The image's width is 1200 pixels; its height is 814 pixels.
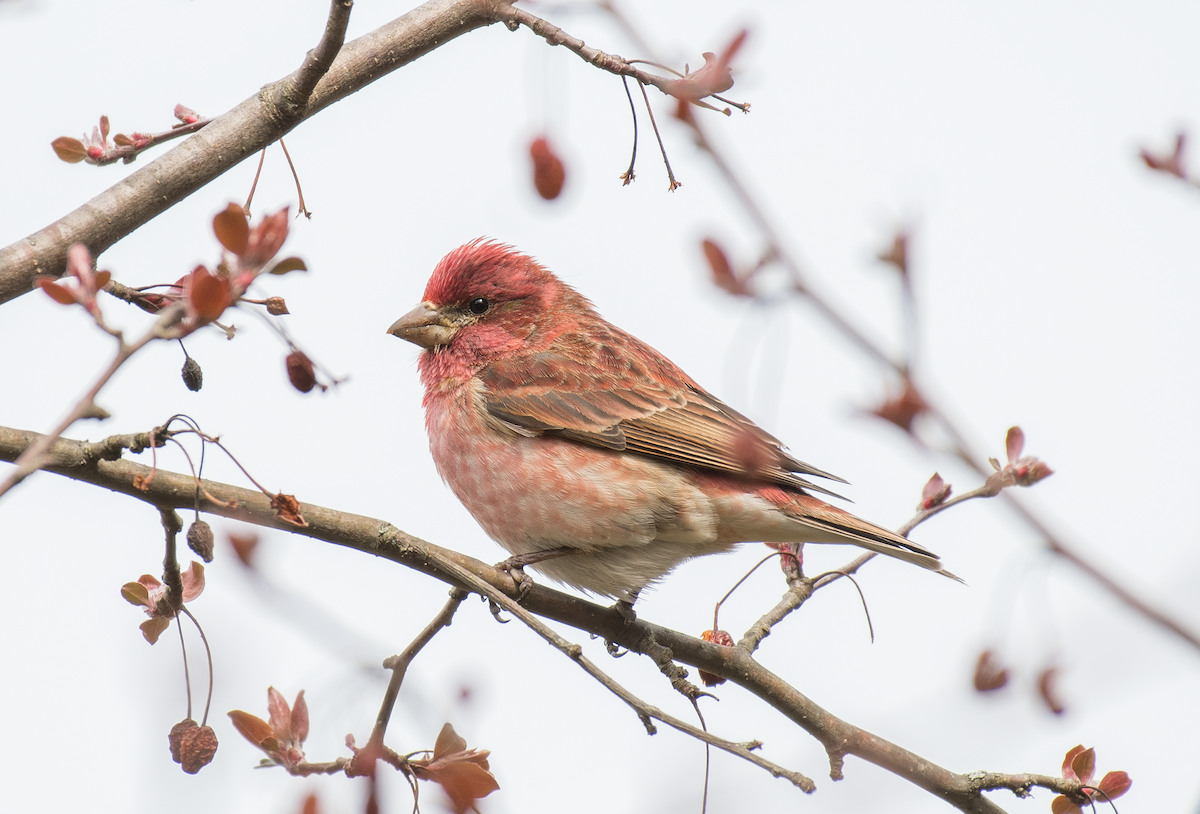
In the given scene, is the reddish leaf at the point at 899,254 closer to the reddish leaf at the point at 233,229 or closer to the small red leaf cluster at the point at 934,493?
the reddish leaf at the point at 233,229

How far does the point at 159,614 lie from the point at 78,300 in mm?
1500

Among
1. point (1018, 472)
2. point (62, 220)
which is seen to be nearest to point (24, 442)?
point (62, 220)

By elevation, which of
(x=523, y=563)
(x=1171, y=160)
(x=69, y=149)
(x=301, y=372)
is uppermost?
(x=1171, y=160)

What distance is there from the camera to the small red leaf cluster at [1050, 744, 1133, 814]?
191 inches

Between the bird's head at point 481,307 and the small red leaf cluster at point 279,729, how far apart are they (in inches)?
132

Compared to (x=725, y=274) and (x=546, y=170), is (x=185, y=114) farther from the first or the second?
(x=725, y=274)

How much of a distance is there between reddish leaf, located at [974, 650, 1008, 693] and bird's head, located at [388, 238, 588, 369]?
393cm

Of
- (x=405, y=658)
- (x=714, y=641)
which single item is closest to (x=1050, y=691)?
(x=714, y=641)

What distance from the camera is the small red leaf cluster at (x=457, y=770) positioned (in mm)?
4172

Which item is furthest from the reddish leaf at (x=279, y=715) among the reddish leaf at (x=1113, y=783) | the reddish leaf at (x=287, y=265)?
the reddish leaf at (x=1113, y=783)

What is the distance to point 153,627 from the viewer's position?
4152 millimetres

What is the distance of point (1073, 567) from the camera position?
201 cm

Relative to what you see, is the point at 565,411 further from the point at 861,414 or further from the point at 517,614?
the point at 861,414

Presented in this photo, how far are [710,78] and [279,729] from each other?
281cm
